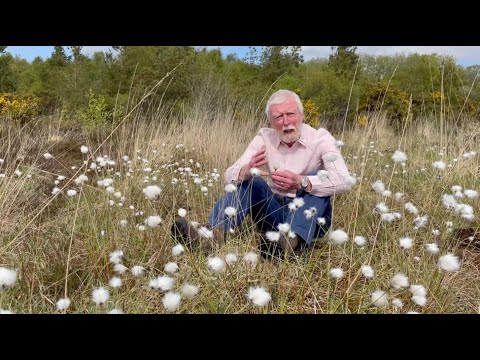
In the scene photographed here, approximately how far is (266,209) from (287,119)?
1.62 feet

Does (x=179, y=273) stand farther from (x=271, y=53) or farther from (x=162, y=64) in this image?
(x=271, y=53)

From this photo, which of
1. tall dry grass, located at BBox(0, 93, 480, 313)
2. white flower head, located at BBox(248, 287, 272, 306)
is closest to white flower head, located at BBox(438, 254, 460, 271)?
tall dry grass, located at BBox(0, 93, 480, 313)

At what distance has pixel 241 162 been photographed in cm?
211

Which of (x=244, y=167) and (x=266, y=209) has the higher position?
(x=244, y=167)

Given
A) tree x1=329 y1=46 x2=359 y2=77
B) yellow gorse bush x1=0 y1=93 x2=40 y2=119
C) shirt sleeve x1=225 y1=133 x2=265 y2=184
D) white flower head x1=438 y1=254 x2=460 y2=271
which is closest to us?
white flower head x1=438 y1=254 x2=460 y2=271

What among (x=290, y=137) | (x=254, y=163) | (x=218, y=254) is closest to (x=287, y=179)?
(x=254, y=163)

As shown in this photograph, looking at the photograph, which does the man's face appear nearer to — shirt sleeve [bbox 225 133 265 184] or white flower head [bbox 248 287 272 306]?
shirt sleeve [bbox 225 133 265 184]

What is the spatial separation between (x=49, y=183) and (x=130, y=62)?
5.56 meters

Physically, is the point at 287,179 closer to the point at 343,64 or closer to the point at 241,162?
the point at 241,162

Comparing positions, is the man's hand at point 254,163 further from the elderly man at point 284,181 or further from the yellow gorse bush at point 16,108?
the yellow gorse bush at point 16,108

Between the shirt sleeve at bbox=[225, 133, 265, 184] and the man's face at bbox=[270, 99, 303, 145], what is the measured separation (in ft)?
0.53

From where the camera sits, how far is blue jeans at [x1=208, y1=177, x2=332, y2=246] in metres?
1.98

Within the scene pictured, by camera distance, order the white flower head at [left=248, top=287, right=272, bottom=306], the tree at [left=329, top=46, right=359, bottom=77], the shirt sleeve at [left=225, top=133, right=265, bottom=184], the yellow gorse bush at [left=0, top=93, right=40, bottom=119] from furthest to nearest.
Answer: the tree at [left=329, top=46, right=359, bottom=77] < the yellow gorse bush at [left=0, top=93, right=40, bottom=119] < the shirt sleeve at [left=225, top=133, right=265, bottom=184] < the white flower head at [left=248, top=287, right=272, bottom=306]

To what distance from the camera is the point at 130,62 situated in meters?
8.54
